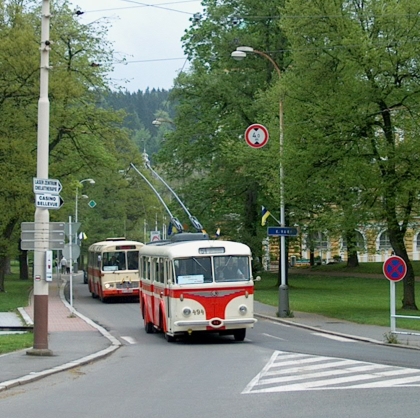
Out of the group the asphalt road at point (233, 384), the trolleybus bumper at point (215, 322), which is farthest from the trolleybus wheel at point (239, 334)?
the trolleybus bumper at point (215, 322)

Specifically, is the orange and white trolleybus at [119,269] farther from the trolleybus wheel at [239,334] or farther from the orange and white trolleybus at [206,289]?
the trolleybus wheel at [239,334]

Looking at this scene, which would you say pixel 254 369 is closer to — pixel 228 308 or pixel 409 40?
pixel 228 308

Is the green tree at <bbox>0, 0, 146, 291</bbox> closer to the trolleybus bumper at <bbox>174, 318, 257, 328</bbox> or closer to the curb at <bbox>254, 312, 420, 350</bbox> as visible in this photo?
the curb at <bbox>254, 312, 420, 350</bbox>

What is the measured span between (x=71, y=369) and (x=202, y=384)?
3.27 m

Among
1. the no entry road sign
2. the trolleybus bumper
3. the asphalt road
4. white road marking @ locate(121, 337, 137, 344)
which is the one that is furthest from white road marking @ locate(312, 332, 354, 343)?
white road marking @ locate(121, 337, 137, 344)

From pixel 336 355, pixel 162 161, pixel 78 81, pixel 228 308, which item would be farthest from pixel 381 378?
pixel 162 161

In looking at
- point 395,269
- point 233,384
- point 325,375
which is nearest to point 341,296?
point 395,269

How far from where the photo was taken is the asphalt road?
1125cm

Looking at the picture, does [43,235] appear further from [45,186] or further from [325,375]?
→ [325,375]

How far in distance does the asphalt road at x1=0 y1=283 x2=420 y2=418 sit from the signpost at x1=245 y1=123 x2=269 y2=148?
1340 cm

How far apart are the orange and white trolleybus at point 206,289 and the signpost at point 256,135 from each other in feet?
38.1

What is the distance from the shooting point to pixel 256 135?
3472 cm

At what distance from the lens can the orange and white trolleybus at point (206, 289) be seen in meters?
22.1

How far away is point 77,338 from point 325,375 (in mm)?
10385
